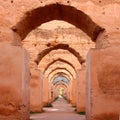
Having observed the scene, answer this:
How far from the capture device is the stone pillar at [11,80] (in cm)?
734

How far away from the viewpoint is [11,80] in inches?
293

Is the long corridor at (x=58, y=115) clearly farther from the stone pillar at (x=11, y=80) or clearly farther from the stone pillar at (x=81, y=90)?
the stone pillar at (x=11, y=80)

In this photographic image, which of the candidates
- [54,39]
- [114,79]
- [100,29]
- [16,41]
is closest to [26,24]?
[16,41]

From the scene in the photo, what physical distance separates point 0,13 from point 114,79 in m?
3.40

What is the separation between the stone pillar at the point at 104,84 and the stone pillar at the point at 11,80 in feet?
5.81

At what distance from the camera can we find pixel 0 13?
777 cm

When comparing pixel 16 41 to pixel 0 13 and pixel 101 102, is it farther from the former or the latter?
pixel 101 102

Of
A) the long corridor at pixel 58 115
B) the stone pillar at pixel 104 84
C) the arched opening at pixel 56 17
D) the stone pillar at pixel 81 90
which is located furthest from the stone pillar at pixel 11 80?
the stone pillar at pixel 81 90

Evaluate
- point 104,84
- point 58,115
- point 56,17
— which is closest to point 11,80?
point 104,84

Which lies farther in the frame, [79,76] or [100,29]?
[79,76]

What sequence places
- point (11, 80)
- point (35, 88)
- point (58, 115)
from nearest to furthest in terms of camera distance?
point (11, 80)
point (58, 115)
point (35, 88)

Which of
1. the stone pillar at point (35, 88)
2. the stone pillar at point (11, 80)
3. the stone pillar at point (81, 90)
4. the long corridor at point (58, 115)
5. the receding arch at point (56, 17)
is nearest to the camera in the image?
the stone pillar at point (11, 80)

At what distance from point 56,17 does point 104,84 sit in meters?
2.60

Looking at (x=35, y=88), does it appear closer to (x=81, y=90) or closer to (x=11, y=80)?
(x=81, y=90)
